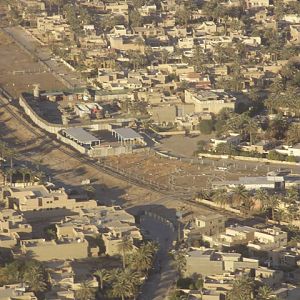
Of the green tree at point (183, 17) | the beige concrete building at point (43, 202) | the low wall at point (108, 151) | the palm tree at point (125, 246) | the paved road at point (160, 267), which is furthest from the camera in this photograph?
the green tree at point (183, 17)

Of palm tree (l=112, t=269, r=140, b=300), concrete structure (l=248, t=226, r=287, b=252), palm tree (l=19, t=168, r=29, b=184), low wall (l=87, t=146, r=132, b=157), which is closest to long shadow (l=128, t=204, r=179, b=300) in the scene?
palm tree (l=112, t=269, r=140, b=300)

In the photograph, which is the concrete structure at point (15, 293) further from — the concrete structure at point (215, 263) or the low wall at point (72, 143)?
the low wall at point (72, 143)

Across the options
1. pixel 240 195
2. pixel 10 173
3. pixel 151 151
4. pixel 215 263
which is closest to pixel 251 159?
pixel 151 151

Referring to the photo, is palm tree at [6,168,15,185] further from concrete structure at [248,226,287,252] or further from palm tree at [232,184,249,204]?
concrete structure at [248,226,287,252]

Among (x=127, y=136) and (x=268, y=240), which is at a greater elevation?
(x=268, y=240)

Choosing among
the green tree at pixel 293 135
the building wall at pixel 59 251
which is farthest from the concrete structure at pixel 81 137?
the building wall at pixel 59 251

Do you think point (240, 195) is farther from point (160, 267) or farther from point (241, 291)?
point (241, 291)
